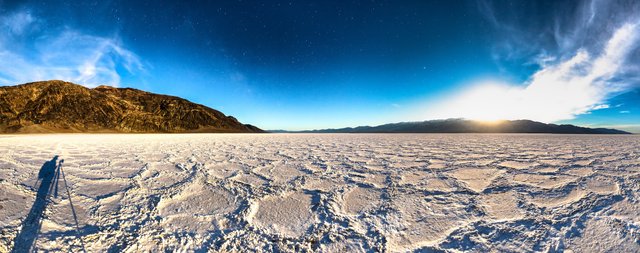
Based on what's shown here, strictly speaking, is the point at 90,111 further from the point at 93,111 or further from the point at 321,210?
the point at 321,210

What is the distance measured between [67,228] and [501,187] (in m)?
4.44

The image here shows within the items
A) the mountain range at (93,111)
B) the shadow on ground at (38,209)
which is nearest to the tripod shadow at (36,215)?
the shadow on ground at (38,209)

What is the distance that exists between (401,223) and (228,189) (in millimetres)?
2117

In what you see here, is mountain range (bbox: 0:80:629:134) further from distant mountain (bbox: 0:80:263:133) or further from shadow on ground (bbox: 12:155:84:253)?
shadow on ground (bbox: 12:155:84:253)

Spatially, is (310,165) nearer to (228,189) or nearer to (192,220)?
(228,189)

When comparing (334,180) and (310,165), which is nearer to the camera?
(334,180)

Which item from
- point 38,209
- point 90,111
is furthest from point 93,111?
point 38,209

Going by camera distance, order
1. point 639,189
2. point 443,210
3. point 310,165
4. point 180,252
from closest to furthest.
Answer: point 180,252, point 443,210, point 639,189, point 310,165

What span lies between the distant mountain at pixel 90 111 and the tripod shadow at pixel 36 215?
198 feet

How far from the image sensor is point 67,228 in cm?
200

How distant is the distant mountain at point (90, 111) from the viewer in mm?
47125

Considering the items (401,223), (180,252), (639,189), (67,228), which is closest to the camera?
(180,252)

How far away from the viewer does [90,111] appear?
54.6 metres

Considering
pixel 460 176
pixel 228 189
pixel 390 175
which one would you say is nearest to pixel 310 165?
pixel 390 175
